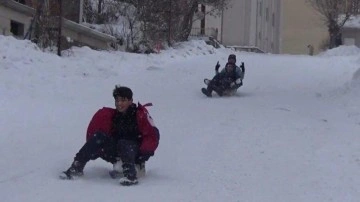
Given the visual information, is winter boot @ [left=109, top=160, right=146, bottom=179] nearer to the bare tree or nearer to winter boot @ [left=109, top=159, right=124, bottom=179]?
winter boot @ [left=109, top=159, right=124, bottom=179]

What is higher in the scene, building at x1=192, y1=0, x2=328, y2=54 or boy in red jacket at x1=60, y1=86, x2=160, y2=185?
building at x1=192, y1=0, x2=328, y2=54

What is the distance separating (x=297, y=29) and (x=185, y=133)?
5680 centimetres

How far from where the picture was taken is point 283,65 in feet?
68.6

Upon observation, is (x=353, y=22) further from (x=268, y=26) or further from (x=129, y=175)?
(x=129, y=175)

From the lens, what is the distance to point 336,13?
149 feet

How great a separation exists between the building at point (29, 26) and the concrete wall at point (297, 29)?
40.2 m

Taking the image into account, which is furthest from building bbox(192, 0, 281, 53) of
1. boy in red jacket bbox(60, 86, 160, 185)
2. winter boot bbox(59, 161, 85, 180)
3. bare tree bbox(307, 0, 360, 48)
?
winter boot bbox(59, 161, 85, 180)

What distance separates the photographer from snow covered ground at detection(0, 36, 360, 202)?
19.5 ft

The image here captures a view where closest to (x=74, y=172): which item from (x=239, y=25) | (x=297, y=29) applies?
(x=239, y=25)

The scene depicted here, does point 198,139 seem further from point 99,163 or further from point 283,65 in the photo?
point 283,65

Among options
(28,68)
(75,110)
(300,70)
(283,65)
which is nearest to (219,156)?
(75,110)

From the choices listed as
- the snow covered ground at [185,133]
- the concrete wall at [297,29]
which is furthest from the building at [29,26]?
the concrete wall at [297,29]

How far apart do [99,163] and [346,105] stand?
5329 mm

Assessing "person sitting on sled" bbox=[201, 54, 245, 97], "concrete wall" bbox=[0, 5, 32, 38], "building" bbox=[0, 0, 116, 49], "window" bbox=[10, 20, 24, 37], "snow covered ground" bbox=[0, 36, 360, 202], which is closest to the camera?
"snow covered ground" bbox=[0, 36, 360, 202]
